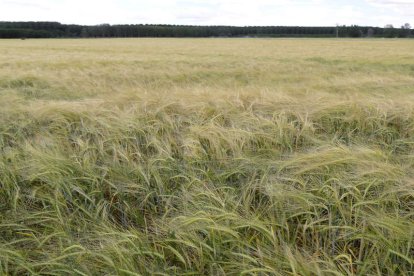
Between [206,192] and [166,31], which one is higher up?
[166,31]

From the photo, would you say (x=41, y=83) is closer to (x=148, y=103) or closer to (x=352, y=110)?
(x=148, y=103)

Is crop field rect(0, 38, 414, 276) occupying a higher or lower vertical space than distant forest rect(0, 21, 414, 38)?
lower

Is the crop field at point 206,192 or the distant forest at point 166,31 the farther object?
the distant forest at point 166,31

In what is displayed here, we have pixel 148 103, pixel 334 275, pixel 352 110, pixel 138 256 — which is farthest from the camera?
pixel 148 103

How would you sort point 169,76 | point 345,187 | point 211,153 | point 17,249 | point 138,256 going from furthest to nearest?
point 169,76
point 211,153
point 345,187
point 17,249
point 138,256

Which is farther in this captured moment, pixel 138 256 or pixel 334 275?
pixel 138 256

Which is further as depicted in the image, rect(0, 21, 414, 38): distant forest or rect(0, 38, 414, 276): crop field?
rect(0, 21, 414, 38): distant forest

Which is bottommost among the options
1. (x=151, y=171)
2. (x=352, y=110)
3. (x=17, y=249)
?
(x=17, y=249)

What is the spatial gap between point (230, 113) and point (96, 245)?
6.08 feet

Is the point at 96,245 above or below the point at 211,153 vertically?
below

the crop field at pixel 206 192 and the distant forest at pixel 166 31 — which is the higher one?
the distant forest at pixel 166 31

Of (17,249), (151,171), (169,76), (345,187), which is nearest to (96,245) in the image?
(17,249)

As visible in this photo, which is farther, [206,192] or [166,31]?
[166,31]

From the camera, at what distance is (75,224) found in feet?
5.70
